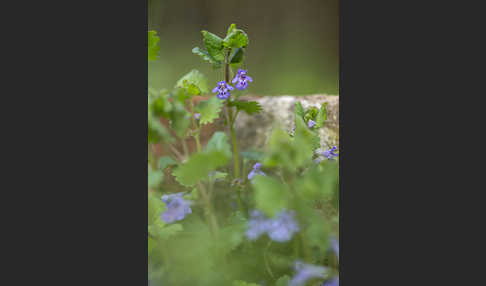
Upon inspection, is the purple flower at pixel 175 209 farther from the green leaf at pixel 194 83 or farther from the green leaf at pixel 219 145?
the green leaf at pixel 194 83

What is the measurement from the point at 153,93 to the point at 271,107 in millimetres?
619

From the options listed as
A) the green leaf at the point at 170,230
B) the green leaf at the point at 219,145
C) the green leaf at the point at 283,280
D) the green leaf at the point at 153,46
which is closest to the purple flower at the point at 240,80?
the green leaf at the point at 219,145

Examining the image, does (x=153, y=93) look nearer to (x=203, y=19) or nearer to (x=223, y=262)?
(x=203, y=19)

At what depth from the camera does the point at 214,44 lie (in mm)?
1396

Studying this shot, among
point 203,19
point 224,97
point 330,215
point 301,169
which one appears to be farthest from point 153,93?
point 330,215

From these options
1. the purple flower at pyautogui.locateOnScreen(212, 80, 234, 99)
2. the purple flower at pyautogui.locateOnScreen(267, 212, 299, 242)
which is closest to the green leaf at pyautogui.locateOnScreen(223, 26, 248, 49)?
the purple flower at pyautogui.locateOnScreen(212, 80, 234, 99)

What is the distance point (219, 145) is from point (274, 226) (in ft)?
0.97

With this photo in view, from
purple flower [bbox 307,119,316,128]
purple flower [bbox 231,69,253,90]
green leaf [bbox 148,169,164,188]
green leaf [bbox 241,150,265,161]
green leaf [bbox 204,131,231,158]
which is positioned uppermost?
purple flower [bbox 231,69,253,90]

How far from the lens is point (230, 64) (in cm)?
142

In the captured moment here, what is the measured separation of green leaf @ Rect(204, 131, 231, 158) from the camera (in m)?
1.30

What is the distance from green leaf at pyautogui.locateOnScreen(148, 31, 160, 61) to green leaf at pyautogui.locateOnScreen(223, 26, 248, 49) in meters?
0.23

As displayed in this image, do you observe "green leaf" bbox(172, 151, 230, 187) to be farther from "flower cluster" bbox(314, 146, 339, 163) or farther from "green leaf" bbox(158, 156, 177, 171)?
"flower cluster" bbox(314, 146, 339, 163)

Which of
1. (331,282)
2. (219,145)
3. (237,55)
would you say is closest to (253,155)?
(219,145)

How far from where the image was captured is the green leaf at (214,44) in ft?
4.58
